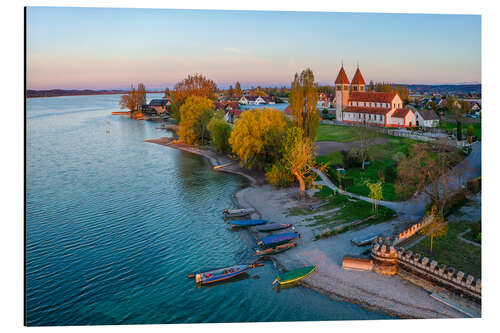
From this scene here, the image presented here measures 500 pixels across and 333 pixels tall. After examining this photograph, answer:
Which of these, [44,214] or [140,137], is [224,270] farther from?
[140,137]

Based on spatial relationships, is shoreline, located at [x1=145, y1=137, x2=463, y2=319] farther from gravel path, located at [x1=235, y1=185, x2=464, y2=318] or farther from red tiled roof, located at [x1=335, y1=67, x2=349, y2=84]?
red tiled roof, located at [x1=335, y1=67, x2=349, y2=84]

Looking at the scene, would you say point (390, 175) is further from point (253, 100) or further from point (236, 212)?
point (253, 100)

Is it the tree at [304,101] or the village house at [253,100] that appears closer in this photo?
the tree at [304,101]

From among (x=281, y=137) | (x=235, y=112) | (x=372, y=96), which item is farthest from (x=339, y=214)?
(x=235, y=112)

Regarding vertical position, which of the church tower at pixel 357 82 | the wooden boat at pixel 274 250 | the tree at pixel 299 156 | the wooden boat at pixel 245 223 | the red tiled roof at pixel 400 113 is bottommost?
the wooden boat at pixel 274 250

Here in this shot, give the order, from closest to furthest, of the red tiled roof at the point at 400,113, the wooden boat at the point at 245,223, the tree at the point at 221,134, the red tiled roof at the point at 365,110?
1. the wooden boat at the point at 245,223
2. the tree at the point at 221,134
3. the red tiled roof at the point at 400,113
4. the red tiled roof at the point at 365,110

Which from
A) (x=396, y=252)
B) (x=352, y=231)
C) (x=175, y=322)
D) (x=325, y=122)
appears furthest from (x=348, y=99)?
(x=175, y=322)

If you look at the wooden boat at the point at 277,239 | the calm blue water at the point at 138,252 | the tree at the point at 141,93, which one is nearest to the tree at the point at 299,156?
the calm blue water at the point at 138,252

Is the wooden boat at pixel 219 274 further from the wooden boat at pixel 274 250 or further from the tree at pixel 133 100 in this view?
the tree at pixel 133 100

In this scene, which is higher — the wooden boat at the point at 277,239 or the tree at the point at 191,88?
the tree at the point at 191,88
